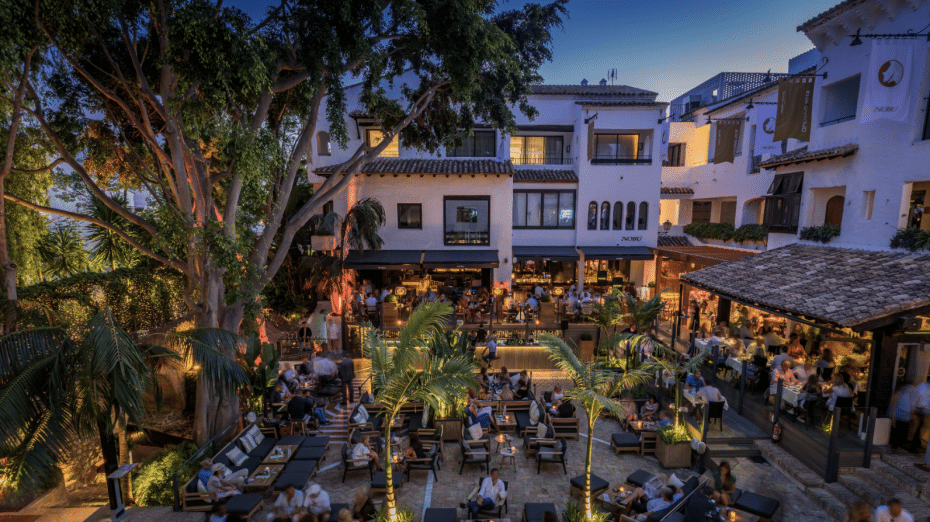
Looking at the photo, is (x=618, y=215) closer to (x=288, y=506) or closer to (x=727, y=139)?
(x=727, y=139)

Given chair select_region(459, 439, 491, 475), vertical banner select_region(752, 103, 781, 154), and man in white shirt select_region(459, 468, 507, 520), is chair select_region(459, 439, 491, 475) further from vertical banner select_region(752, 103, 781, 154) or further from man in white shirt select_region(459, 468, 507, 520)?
vertical banner select_region(752, 103, 781, 154)

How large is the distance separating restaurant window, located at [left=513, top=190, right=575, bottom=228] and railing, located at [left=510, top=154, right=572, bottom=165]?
1.94 meters

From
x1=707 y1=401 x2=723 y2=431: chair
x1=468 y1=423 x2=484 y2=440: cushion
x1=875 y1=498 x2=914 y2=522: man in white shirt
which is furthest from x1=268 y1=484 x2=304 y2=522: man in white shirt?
x1=707 y1=401 x2=723 y2=431: chair

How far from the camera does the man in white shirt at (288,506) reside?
276 inches

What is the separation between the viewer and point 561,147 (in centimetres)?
2142

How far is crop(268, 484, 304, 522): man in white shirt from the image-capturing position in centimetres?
701

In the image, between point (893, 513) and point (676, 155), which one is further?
point (676, 155)

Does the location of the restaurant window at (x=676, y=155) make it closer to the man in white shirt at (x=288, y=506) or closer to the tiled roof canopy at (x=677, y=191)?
the tiled roof canopy at (x=677, y=191)

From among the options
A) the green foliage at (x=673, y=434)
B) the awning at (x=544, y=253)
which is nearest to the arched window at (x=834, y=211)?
the awning at (x=544, y=253)


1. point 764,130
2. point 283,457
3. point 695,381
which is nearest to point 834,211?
point 764,130

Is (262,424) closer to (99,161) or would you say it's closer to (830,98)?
(99,161)

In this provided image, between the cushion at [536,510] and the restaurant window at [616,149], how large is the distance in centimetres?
1663

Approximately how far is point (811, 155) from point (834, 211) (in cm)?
225

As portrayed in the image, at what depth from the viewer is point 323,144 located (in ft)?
65.0
